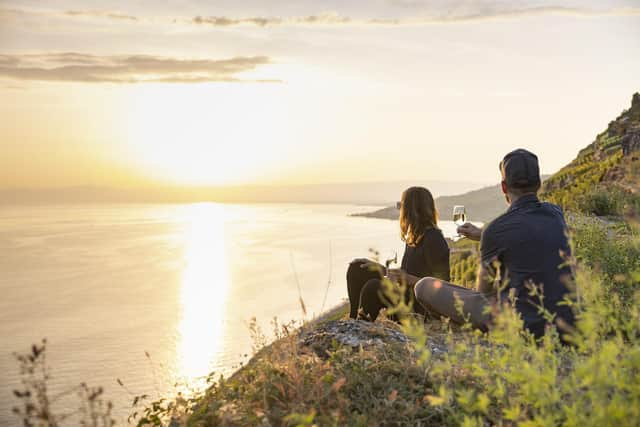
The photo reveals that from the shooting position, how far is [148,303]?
3416 centimetres

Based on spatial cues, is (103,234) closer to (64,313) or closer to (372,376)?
(64,313)

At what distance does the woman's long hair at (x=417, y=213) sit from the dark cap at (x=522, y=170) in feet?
5.97

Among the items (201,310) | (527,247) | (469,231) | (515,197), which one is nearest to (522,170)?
(515,197)

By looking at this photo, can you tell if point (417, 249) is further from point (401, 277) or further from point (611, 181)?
point (611, 181)

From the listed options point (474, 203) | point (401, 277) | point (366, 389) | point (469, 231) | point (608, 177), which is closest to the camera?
point (366, 389)

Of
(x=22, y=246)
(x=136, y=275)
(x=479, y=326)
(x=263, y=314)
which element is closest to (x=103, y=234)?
(x=22, y=246)

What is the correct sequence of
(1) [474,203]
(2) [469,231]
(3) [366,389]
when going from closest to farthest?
(3) [366,389] < (2) [469,231] < (1) [474,203]

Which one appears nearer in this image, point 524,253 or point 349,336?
point 524,253

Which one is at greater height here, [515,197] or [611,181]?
[611,181]

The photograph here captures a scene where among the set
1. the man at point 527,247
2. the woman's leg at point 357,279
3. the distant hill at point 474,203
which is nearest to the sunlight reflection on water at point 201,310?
the woman's leg at point 357,279

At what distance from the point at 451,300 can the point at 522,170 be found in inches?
54.6

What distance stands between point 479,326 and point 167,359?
66.2ft

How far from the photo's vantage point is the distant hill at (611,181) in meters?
12.2

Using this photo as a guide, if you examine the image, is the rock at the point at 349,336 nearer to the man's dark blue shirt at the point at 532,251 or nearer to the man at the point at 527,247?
the man at the point at 527,247
